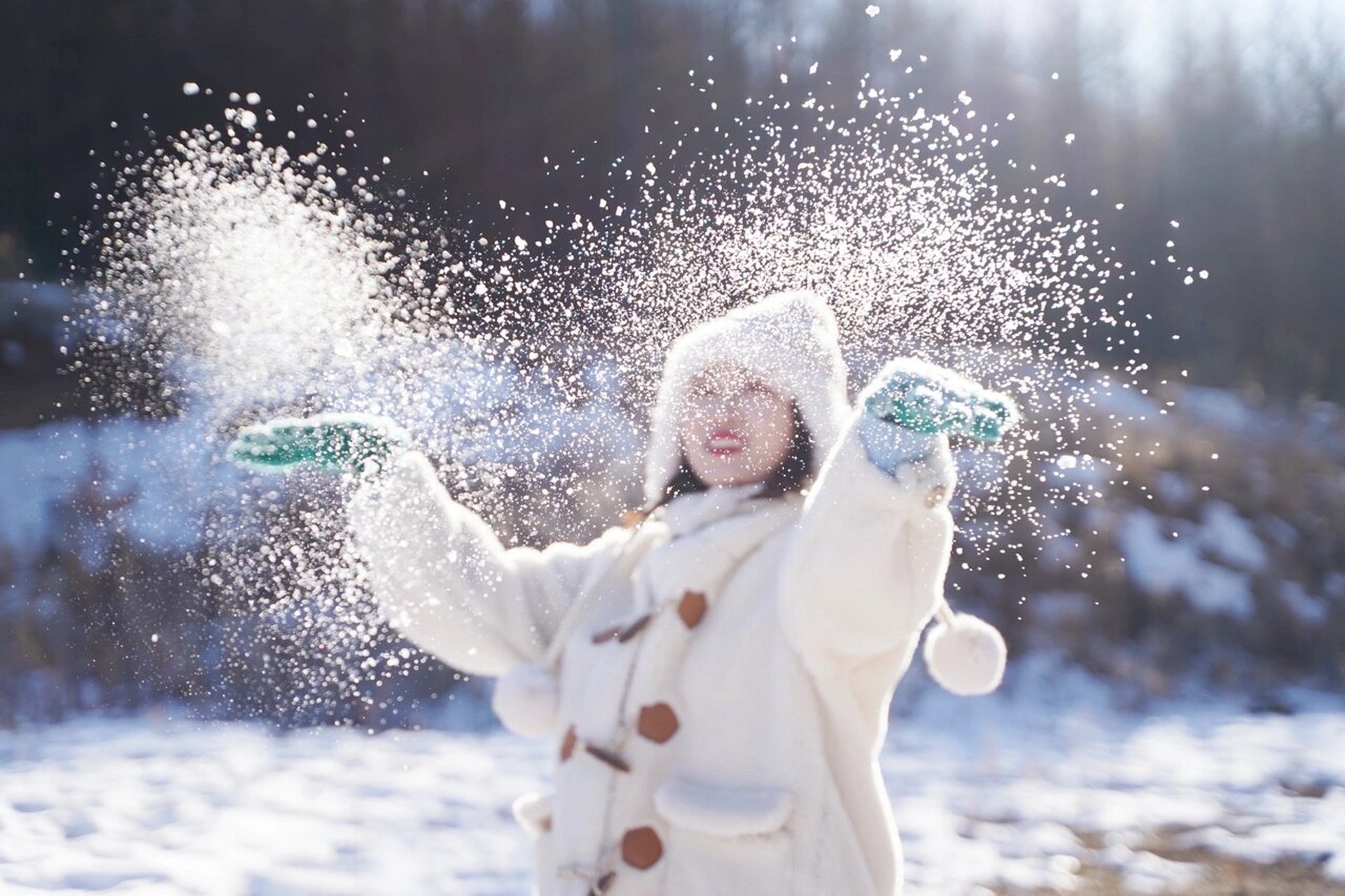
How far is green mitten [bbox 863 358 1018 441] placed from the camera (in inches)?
70.1

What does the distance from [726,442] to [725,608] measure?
317mm

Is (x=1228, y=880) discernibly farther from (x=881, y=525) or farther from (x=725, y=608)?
(x=881, y=525)

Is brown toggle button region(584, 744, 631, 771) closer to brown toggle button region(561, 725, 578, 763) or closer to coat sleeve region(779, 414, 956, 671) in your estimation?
Result: brown toggle button region(561, 725, 578, 763)

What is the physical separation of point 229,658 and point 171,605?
0.52 m

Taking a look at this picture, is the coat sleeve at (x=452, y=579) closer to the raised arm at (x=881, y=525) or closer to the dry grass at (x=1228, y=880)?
the raised arm at (x=881, y=525)

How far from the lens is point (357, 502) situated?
2467mm

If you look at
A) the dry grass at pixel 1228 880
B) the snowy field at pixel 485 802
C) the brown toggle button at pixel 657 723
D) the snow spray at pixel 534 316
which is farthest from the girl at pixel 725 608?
the snow spray at pixel 534 316

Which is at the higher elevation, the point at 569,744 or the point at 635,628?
the point at 635,628

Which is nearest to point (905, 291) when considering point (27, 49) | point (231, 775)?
point (231, 775)

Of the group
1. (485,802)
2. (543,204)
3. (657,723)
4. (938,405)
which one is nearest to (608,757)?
(657,723)

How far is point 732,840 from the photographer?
1910 mm

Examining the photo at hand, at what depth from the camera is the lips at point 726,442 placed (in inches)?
90.1

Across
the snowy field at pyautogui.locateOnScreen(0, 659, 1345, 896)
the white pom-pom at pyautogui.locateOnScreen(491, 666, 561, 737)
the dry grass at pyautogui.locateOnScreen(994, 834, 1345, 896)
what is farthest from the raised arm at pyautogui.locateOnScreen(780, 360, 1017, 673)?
the dry grass at pyautogui.locateOnScreen(994, 834, 1345, 896)

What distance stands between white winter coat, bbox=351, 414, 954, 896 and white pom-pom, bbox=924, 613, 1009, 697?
56 millimetres
